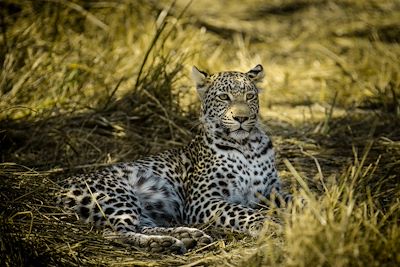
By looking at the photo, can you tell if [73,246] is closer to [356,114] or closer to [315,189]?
[315,189]

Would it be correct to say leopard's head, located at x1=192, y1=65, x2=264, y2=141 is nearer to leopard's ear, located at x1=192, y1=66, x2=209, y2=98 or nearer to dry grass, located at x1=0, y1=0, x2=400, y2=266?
leopard's ear, located at x1=192, y1=66, x2=209, y2=98

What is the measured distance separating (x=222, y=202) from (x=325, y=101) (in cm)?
479

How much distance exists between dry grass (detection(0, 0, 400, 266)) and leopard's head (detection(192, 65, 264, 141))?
35.5 inches

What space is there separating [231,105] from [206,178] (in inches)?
Result: 28.6

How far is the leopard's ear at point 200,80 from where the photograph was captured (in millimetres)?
8492

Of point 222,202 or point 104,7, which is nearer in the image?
point 222,202

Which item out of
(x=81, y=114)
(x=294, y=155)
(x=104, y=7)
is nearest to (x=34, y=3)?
(x=104, y=7)

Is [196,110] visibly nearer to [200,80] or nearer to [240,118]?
[200,80]

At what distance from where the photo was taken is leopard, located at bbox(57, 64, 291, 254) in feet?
24.6

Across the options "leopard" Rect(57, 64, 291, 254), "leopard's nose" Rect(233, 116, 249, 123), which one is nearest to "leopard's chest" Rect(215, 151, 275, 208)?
"leopard" Rect(57, 64, 291, 254)

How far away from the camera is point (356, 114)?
11.1 metres

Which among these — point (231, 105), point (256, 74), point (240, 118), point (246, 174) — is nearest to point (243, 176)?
point (246, 174)

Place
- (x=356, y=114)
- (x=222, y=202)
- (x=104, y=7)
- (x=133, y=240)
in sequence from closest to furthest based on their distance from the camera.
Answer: (x=133, y=240) < (x=222, y=202) < (x=356, y=114) < (x=104, y=7)

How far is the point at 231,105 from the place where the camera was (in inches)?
316
